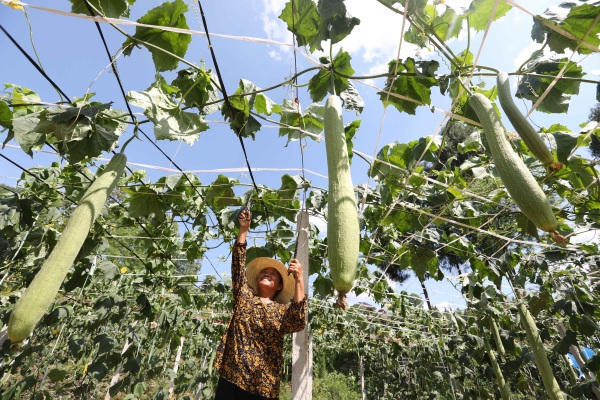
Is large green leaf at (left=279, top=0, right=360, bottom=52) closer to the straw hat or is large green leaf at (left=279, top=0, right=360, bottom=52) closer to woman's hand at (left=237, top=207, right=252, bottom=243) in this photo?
woman's hand at (left=237, top=207, right=252, bottom=243)

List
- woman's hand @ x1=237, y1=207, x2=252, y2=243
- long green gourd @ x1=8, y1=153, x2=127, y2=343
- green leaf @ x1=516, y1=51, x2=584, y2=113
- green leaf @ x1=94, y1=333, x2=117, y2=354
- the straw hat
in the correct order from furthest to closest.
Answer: green leaf @ x1=94, y1=333, x2=117, y2=354 < the straw hat < woman's hand @ x1=237, y1=207, x2=252, y2=243 < green leaf @ x1=516, y1=51, x2=584, y2=113 < long green gourd @ x1=8, y1=153, x2=127, y2=343

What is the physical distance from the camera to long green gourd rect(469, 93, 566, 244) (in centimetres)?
114

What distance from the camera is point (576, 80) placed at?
76.9 inches

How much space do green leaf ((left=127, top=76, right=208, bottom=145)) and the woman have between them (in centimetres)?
81

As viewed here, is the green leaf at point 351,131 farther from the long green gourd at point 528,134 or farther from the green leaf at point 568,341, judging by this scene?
the green leaf at point 568,341

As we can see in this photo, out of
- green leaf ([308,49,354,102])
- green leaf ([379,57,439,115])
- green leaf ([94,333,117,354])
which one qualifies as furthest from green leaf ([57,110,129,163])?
green leaf ([94,333,117,354])

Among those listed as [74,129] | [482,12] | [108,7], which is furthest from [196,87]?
[482,12]

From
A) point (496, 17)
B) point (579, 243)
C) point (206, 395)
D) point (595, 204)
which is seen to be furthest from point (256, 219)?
point (206, 395)

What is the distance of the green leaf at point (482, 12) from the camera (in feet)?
6.46

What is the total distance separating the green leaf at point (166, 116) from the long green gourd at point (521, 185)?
1641mm

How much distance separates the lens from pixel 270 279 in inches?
112

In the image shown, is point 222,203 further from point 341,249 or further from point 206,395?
point 206,395

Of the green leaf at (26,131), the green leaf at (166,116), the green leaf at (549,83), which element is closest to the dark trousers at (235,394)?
the green leaf at (166,116)

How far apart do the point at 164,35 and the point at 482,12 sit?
6.35 feet
